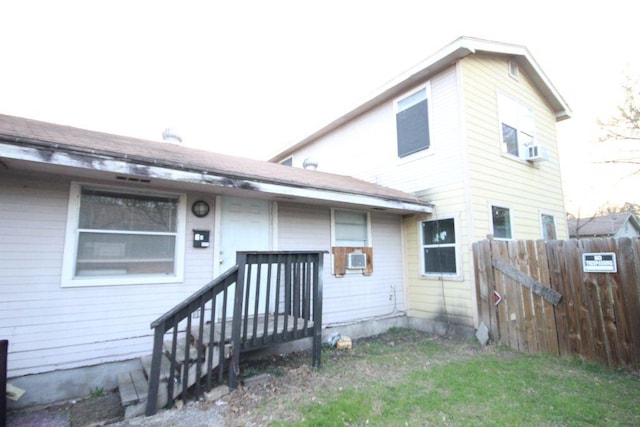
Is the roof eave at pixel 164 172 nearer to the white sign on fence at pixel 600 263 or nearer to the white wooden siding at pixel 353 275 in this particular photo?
the white wooden siding at pixel 353 275

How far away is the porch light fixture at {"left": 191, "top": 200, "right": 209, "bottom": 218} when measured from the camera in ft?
15.1

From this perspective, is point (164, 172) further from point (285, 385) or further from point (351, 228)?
point (351, 228)

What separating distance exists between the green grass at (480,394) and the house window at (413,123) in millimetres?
4447

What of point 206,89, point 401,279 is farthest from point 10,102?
point 401,279

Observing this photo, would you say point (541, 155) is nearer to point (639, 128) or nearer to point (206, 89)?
point (639, 128)

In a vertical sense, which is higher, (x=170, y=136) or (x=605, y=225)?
(x=170, y=136)

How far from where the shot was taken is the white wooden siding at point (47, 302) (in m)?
3.42

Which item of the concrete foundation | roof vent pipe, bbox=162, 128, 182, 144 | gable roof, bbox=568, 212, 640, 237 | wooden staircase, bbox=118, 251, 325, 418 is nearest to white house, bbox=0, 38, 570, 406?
the concrete foundation

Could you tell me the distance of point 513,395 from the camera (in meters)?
3.21

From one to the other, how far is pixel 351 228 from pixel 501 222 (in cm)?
328

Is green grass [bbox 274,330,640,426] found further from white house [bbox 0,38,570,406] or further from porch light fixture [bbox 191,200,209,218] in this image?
porch light fixture [bbox 191,200,209,218]

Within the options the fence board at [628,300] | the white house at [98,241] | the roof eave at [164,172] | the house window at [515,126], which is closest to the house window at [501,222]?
the house window at [515,126]

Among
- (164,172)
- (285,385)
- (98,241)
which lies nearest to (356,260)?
(285,385)

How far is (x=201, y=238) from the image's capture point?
15.1ft
